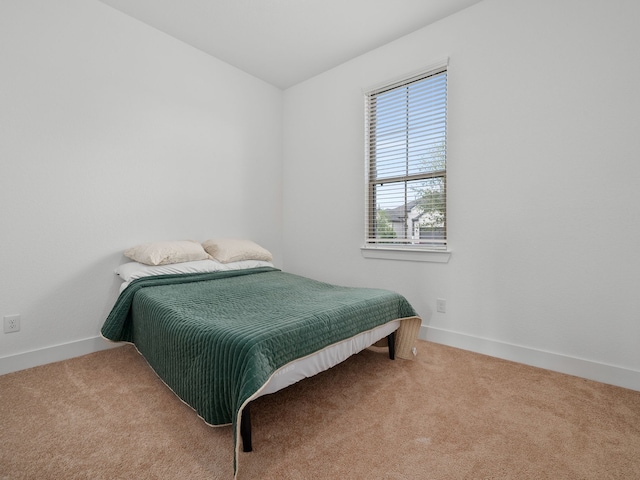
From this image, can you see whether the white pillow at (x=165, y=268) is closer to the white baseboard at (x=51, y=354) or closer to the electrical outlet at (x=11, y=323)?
the white baseboard at (x=51, y=354)

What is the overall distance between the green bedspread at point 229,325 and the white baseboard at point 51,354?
1.41ft

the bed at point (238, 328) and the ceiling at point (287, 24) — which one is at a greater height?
the ceiling at point (287, 24)

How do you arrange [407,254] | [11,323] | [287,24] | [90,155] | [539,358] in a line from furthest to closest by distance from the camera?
[407,254] < [287,24] < [90,155] < [539,358] < [11,323]

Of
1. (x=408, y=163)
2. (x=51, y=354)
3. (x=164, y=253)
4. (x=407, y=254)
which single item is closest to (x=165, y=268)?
(x=164, y=253)

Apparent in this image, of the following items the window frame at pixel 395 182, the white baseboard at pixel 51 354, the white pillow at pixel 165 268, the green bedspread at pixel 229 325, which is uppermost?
the window frame at pixel 395 182

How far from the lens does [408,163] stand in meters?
2.89

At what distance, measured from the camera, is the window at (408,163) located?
8.89ft

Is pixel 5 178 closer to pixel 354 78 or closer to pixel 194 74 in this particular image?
pixel 194 74

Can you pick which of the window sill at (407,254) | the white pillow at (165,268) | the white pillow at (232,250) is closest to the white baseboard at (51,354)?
the white pillow at (165,268)

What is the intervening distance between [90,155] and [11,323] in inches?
51.7

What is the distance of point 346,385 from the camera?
1.93m

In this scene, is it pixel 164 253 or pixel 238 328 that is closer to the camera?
pixel 238 328

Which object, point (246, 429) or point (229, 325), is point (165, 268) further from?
point (246, 429)

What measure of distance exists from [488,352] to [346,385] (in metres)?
1.27
